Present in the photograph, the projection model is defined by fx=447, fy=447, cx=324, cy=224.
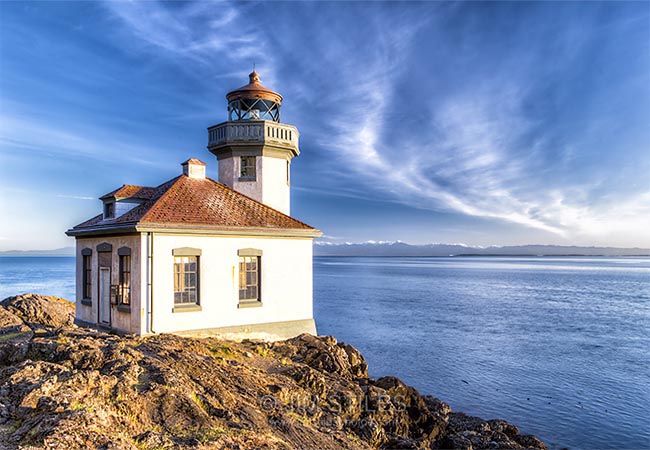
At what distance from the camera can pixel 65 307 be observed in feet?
78.1

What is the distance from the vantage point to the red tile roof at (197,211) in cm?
1336

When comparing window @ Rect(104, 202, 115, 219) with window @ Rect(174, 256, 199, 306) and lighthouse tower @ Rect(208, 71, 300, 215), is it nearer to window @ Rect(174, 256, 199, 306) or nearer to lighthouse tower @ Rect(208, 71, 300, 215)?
window @ Rect(174, 256, 199, 306)

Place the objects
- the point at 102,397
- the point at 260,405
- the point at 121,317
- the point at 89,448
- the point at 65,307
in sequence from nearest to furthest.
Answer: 1. the point at 89,448
2. the point at 102,397
3. the point at 260,405
4. the point at 121,317
5. the point at 65,307

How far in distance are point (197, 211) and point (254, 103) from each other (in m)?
6.22

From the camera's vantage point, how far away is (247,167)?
1773cm

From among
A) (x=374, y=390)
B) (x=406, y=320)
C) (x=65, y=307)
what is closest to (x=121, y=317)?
(x=374, y=390)

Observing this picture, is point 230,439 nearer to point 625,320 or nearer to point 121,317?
point 121,317

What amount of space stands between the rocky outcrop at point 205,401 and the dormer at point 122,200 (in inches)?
175

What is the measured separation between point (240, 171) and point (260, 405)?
10864 millimetres

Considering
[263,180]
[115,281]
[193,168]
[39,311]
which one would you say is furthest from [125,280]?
[39,311]

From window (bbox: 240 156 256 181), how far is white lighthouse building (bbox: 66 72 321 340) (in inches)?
1.6

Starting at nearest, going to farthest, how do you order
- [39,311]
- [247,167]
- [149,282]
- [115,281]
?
[149,282] < [115,281] < [247,167] < [39,311]

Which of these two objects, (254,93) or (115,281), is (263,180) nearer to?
(254,93)

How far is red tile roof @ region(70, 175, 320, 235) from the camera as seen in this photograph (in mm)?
13359
